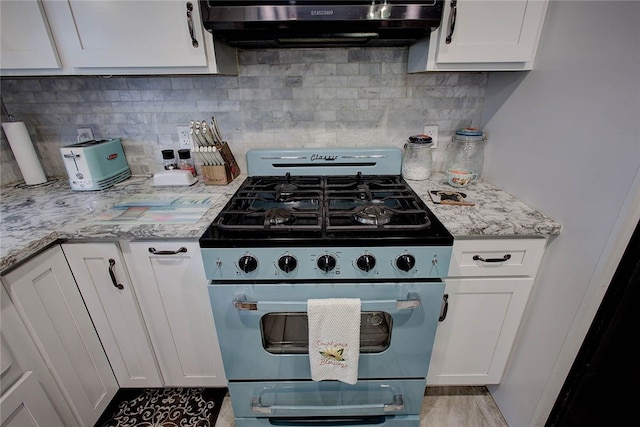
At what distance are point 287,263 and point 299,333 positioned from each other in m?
0.38

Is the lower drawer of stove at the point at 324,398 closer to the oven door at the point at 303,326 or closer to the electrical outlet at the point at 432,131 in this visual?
the oven door at the point at 303,326

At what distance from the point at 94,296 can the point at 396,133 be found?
1.59 meters

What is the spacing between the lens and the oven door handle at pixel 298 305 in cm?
98

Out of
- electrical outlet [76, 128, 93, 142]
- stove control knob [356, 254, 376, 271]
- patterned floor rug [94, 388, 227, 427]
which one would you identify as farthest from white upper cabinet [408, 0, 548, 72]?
patterned floor rug [94, 388, 227, 427]

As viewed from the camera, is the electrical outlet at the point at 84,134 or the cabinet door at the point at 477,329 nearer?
the cabinet door at the point at 477,329

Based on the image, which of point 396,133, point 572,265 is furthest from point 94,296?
point 572,265

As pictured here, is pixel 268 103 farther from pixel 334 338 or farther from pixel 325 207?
pixel 334 338

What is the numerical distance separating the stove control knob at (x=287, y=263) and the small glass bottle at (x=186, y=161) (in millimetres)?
882

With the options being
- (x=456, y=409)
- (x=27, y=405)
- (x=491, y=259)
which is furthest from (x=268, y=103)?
(x=456, y=409)

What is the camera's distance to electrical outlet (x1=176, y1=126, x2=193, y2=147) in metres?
1.57

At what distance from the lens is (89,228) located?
1.06m

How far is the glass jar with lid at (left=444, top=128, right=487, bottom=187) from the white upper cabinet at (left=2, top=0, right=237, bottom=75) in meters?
1.18

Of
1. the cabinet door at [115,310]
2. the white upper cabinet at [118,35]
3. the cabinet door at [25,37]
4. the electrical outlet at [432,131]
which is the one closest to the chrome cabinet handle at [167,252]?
the cabinet door at [115,310]

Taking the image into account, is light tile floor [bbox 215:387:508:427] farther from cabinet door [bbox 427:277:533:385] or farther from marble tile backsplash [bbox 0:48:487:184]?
marble tile backsplash [bbox 0:48:487:184]
